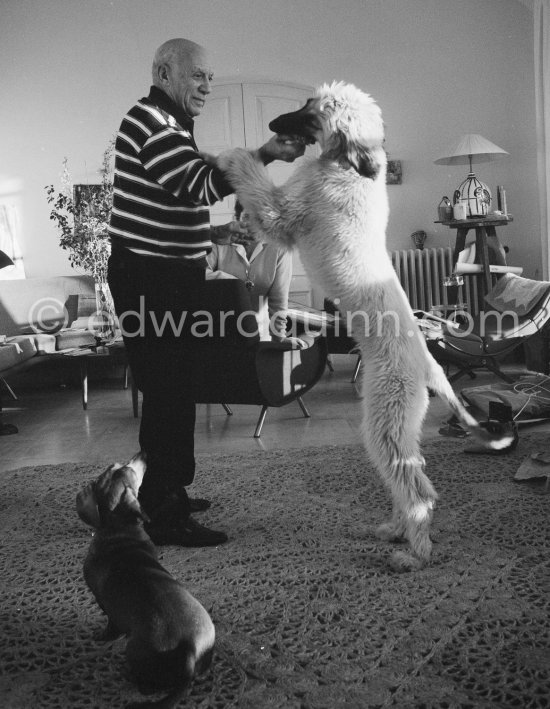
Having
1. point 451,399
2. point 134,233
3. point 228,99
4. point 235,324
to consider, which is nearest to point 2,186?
point 228,99

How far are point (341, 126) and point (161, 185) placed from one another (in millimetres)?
545

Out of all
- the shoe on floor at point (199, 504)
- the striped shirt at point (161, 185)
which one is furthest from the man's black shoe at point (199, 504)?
the striped shirt at point (161, 185)

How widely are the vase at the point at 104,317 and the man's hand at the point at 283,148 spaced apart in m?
3.50

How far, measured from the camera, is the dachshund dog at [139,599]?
135 cm

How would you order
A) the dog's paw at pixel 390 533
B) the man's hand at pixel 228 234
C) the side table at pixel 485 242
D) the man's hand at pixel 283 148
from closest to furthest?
the man's hand at pixel 283 148
the dog's paw at pixel 390 533
the man's hand at pixel 228 234
the side table at pixel 485 242

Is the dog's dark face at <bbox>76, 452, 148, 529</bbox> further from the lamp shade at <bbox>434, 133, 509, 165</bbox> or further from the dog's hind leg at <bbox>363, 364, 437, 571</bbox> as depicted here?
the lamp shade at <bbox>434, 133, 509, 165</bbox>

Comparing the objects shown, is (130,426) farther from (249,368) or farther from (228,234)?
(228,234)

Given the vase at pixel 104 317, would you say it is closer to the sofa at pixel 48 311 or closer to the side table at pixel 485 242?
the sofa at pixel 48 311

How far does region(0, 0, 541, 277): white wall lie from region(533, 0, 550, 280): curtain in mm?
469

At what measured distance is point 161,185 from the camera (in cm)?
199

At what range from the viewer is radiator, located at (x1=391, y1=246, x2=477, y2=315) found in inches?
271

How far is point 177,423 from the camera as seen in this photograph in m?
2.30

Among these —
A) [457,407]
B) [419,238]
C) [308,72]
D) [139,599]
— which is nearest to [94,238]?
[308,72]

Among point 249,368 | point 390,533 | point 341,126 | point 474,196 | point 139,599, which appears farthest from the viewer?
point 474,196
